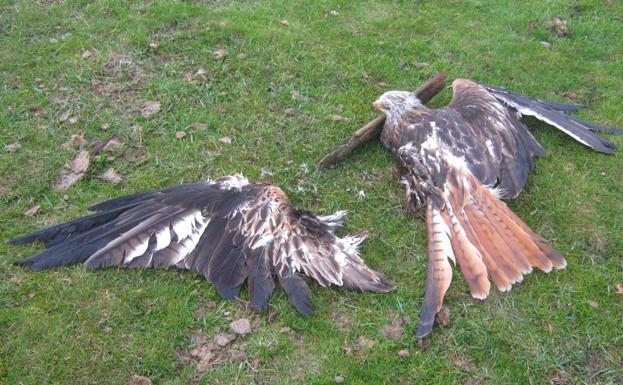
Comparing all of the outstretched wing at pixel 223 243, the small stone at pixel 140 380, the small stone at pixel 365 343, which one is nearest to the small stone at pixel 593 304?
the outstretched wing at pixel 223 243

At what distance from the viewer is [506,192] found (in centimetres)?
438

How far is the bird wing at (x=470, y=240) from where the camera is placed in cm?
376

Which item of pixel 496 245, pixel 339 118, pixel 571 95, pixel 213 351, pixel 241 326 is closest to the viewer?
pixel 213 351

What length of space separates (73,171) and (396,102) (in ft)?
10.2

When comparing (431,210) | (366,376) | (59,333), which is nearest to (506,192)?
(431,210)

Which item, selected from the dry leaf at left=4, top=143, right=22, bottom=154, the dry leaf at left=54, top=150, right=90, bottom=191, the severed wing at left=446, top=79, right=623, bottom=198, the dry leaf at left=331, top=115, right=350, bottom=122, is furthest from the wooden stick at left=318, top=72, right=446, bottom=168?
the dry leaf at left=4, top=143, right=22, bottom=154

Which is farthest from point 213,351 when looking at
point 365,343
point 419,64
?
point 419,64

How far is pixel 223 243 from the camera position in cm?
392

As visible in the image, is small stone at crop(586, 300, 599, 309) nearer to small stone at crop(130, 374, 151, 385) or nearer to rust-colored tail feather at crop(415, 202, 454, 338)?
rust-colored tail feather at crop(415, 202, 454, 338)

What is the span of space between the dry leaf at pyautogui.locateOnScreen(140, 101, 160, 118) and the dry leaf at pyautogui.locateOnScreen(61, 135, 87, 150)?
0.64m

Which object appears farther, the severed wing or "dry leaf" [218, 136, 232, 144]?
"dry leaf" [218, 136, 232, 144]

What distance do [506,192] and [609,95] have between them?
233 centimetres

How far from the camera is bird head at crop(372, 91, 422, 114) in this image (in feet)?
→ 16.6

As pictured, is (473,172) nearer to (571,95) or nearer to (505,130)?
(505,130)
